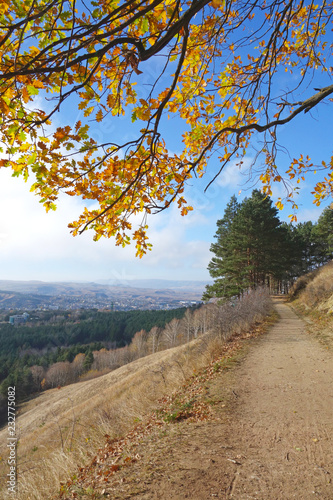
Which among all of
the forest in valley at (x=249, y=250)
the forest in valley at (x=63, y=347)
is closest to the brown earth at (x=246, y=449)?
the forest in valley at (x=249, y=250)

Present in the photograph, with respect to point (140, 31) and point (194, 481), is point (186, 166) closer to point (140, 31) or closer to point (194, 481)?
point (140, 31)

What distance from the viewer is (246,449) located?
324 centimetres

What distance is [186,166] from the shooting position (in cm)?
340

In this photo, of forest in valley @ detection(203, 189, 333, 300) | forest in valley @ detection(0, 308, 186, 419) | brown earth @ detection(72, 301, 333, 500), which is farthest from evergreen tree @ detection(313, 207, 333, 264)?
forest in valley @ detection(0, 308, 186, 419)

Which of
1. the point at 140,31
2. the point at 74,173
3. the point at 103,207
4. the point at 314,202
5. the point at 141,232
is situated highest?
the point at 140,31

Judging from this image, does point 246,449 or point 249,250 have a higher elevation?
point 249,250

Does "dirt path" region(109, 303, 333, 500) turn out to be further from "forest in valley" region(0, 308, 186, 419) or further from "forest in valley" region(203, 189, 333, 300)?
"forest in valley" region(0, 308, 186, 419)

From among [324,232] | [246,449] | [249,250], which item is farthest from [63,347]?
[246,449]

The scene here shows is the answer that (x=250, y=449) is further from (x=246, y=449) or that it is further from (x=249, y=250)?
(x=249, y=250)

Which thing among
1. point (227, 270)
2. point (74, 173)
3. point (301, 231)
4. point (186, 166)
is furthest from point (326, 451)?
point (301, 231)

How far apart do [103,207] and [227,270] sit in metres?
23.7

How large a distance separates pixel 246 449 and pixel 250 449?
0.16 feet

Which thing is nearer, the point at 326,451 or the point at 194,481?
the point at 194,481

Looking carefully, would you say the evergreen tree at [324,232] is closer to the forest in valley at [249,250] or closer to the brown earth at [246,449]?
the forest in valley at [249,250]
